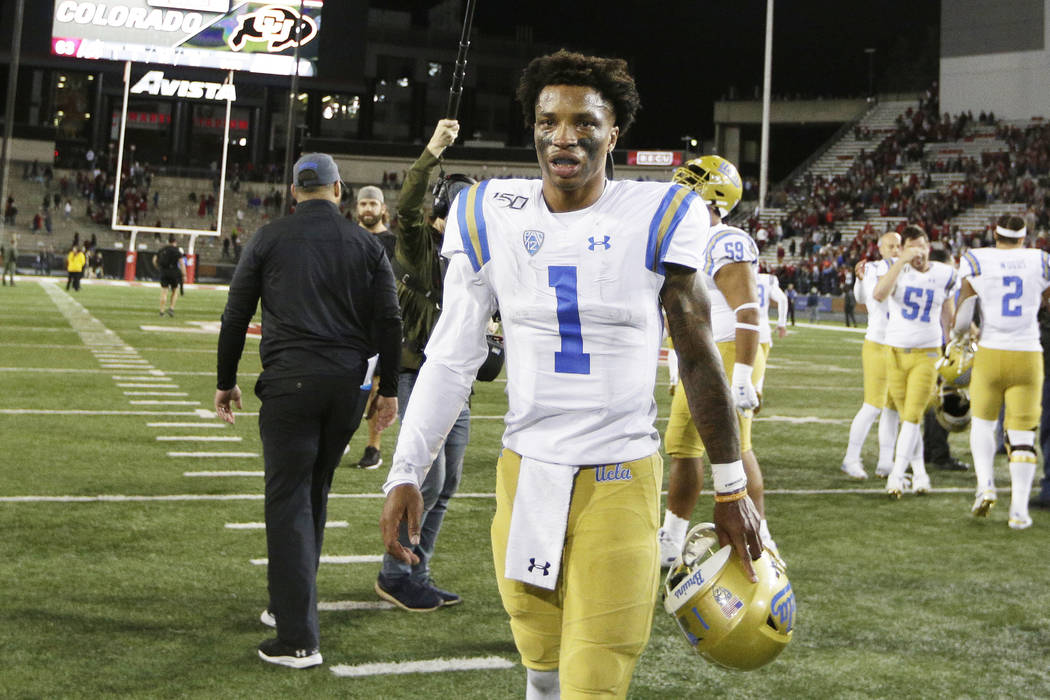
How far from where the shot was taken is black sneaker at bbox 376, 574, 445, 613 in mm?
5152

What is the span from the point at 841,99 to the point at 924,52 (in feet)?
32.2

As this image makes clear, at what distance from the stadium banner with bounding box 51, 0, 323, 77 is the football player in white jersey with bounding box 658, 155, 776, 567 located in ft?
168

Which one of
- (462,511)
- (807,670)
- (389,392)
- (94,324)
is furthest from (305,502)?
(94,324)

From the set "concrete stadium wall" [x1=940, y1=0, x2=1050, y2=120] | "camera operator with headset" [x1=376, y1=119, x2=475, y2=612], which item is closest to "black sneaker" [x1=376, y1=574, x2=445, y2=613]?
"camera operator with headset" [x1=376, y1=119, x2=475, y2=612]

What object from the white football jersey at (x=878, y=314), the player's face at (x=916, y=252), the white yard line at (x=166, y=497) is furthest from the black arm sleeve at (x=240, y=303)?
the white football jersey at (x=878, y=314)

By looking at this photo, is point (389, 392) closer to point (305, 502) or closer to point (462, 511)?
point (305, 502)

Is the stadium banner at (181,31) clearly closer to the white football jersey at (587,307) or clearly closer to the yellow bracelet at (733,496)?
the white football jersey at (587,307)

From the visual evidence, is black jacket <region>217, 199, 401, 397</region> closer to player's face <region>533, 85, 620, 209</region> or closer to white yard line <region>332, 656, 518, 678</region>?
white yard line <region>332, 656, 518, 678</region>

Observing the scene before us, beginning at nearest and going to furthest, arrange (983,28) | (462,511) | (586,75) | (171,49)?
(586,75) < (462,511) < (983,28) < (171,49)

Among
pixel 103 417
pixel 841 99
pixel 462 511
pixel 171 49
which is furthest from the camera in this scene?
pixel 841 99

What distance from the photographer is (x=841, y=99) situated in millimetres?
59531

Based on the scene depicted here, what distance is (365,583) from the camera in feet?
18.2

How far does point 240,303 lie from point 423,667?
4.97 feet

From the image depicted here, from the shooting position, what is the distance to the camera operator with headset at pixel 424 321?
203 inches
